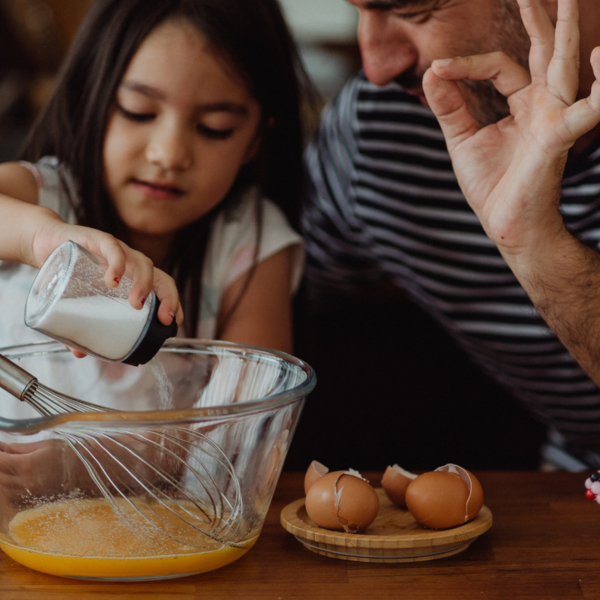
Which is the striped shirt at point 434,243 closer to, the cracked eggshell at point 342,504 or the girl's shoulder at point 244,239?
the girl's shoulder at point 244,239

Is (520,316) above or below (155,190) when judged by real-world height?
below

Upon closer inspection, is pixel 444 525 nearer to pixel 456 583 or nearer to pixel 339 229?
pixel 456 583

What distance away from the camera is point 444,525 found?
68 centimetres

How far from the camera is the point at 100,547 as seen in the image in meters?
0.62

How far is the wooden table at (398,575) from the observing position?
2.02 feet

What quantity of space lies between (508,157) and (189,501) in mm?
632

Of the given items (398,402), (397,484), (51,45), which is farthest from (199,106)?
(51,45)

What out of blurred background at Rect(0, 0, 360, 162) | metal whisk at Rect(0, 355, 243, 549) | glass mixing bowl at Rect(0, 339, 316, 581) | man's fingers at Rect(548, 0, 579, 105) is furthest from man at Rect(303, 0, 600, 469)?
blurred background at Rect(0, 0, 360, 162)

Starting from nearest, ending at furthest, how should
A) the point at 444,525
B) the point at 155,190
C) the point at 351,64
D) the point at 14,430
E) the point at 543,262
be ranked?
the point at 14,430 < the point at 444,525 < the point at 543,262 < the point at 155,190 < the point at 351,64

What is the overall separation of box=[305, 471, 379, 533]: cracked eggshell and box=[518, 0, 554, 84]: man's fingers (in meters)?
0.58

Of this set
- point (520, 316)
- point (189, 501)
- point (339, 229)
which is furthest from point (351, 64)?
point (189, 501)

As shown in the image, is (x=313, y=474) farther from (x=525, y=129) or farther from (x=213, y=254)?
(x=213, y=254)

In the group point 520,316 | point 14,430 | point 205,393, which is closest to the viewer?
point 14,430

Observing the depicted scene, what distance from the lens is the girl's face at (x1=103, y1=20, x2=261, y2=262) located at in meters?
1.07
